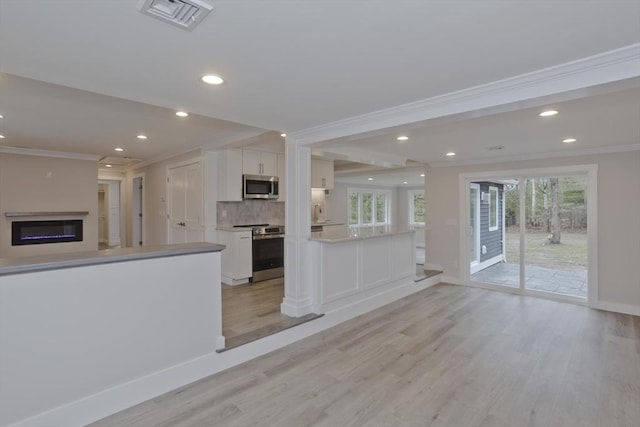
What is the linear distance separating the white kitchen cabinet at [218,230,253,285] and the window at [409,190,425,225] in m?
7.64

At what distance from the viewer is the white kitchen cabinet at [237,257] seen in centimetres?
500

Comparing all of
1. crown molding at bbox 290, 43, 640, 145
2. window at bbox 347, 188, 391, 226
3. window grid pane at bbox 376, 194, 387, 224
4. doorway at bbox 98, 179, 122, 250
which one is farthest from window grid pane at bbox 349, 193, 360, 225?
crown molding at bbox 290, 43, 640, 145

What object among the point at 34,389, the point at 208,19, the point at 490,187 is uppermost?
the point at 208,19

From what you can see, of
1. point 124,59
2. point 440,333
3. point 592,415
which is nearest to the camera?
point 124,59

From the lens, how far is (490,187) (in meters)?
5.97

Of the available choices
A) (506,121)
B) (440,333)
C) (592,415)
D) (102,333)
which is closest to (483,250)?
(440,333)

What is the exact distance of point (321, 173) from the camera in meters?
6.46

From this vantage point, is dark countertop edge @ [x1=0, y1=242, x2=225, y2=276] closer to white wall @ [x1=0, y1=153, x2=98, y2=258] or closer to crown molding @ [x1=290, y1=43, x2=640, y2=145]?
crown molding @ [x1=290, y1=43, x2=640, y2=145]

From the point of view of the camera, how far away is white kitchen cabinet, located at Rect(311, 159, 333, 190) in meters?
6.31

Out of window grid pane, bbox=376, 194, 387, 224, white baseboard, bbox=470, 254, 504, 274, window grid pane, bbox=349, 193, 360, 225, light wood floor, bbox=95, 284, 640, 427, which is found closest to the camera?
light wood floor, bbox=95, 284, 640, 427

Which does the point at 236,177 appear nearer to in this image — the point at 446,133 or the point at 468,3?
the point at 446,133

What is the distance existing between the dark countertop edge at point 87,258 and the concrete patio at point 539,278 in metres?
5.01

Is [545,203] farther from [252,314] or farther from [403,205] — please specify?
[403,205]

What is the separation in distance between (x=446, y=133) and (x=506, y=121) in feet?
2.20
